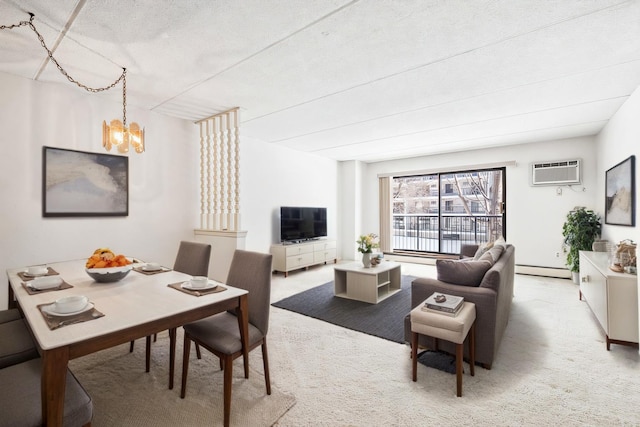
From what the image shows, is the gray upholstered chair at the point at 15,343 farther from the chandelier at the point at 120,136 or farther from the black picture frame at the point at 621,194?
the black picture frame at the point at 621,194

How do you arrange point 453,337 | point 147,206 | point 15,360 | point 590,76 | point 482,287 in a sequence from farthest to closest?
point 147,206 → point 590,76 → point 482,287 → point 453,337 → point 15,360

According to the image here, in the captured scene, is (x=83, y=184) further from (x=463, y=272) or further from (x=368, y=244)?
(x=463, y=272)

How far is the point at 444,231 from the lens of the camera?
6.73 m

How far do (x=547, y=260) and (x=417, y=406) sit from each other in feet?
15.9

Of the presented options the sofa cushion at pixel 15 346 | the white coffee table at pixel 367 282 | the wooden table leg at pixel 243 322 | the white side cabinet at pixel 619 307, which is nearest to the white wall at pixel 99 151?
the sofa cushion at pixel 15 346

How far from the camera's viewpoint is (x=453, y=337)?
1944mm

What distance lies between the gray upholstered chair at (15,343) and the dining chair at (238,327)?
765 mm

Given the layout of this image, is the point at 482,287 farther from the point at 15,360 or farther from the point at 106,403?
the point at 15,360

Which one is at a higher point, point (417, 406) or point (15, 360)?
point (15, 360)

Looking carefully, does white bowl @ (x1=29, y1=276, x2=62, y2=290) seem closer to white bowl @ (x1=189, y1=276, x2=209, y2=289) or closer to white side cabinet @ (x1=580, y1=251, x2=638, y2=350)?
white bowl @ (x1=189, y1=276, x2=209, y2=289)

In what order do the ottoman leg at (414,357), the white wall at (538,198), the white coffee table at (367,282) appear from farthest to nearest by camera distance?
the white wall at (538,198), the white coffee table at (367,282), the ottoman leg at (414,357)

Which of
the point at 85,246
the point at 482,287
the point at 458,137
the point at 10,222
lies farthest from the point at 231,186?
the point at 458,137

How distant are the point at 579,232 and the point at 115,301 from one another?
5765 mm

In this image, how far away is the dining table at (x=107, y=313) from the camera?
3.50 feet
